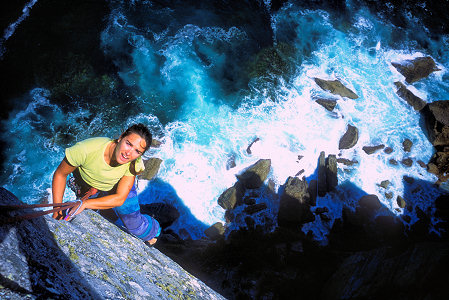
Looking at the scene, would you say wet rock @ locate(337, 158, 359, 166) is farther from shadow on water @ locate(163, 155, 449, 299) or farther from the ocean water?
shadow on water @ locate(163, 155, 449, 299)

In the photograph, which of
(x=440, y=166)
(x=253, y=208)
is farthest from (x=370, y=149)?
(x=253, y=208)

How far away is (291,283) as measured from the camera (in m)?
9.07

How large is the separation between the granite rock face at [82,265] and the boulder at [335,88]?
14219 millimetres

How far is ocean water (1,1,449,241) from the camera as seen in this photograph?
11.7m

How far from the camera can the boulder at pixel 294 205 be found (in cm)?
1149

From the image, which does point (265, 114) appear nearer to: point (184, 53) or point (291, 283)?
point (184, 53)

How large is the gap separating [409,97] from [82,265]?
62.4ft

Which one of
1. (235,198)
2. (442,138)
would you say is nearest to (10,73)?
(235,198)

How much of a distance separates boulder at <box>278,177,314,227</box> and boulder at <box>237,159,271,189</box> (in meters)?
1.25

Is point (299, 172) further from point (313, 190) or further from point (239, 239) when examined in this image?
point (239, 239)

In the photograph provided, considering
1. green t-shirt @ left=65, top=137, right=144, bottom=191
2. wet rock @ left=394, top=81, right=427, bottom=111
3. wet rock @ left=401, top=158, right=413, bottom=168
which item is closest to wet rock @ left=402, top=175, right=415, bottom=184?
wet rock @ left=401, top=158, right=413, bottom=168

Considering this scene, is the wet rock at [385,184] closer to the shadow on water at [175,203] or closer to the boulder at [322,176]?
the boulder at [322,176]

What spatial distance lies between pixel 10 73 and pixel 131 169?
13.8m

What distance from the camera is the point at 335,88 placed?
15.0m
